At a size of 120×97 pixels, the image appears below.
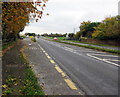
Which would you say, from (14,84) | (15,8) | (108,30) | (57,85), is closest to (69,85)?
(57,85)

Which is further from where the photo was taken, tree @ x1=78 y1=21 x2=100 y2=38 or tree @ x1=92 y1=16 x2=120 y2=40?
tree @ x1=78 y1=21 x2=100 y2=38

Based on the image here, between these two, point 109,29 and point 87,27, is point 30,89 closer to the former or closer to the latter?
point 109,29

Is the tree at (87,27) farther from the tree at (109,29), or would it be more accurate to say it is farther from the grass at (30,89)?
the grass at (30,89)

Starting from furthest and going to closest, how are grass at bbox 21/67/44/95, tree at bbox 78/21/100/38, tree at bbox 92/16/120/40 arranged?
1. tree at bbox 78/21/100/38
2. tree at bbox 92/16/120/40
3. grass at bbox 21/67/44/95

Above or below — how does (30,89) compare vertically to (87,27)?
below

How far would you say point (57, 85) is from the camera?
15.0 ft

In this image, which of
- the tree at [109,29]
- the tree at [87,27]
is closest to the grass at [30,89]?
the tree at [109,29]

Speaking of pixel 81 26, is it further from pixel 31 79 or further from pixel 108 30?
pixel 31 79

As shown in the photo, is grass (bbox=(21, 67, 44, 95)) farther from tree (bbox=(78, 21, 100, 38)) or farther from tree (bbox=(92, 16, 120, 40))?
tree (bbox=(78, 21, 100, 38))

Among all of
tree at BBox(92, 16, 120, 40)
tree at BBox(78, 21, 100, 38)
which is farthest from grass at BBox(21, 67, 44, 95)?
tree at BBox(78, 21, 100, 38)

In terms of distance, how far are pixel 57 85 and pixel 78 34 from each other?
6705cm

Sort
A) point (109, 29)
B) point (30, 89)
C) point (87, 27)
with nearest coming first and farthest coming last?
point (30, 89), point (109, 29), point (87, 27)

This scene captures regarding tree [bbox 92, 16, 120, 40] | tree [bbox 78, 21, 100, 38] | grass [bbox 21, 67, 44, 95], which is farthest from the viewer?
tree [bbox 78, 21, 100, 38]

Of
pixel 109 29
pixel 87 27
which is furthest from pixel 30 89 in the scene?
pixel 87 27
